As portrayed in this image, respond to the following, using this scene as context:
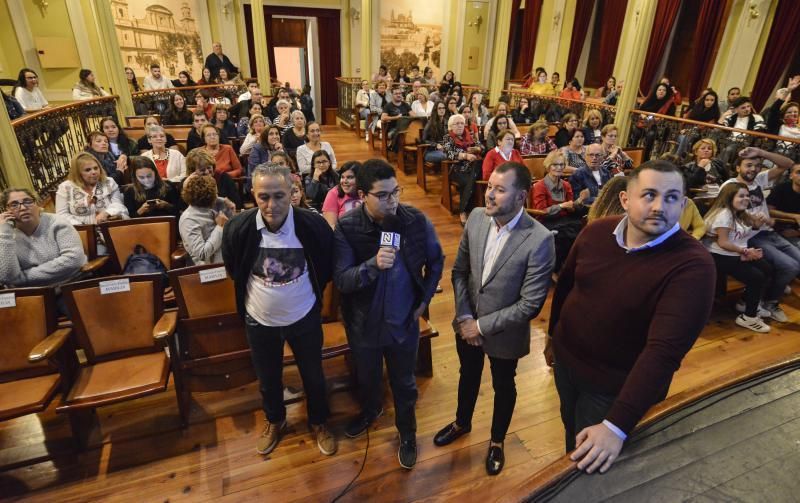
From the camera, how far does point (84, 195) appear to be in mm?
3219

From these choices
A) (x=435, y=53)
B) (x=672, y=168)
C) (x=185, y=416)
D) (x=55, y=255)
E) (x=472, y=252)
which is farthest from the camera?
(x=435, y=53)

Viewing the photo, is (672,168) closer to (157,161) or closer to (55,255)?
(55,255)

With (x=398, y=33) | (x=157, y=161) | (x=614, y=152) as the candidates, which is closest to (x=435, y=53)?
(x=398, y=33)

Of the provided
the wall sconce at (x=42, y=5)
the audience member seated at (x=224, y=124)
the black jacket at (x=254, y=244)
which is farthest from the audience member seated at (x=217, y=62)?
the black jacket at (x=254, y=244)

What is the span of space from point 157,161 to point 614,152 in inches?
193

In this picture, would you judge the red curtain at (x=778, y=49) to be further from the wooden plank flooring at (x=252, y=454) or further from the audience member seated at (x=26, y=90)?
the audience member seated at (x=26, y=90)

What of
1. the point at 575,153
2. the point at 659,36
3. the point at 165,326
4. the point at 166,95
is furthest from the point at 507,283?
the point at 659,36

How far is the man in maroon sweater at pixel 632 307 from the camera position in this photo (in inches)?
40.3

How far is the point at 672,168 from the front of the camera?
3.85 ft

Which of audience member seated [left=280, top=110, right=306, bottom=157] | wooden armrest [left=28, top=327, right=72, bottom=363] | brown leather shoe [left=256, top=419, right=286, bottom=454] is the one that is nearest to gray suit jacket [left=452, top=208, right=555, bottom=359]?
brown leather shoe [left=256, top=419, right=286, bottom=454]

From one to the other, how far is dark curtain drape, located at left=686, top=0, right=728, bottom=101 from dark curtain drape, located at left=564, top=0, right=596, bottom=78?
2.61 m

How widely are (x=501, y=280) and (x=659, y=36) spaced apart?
985 centimetres

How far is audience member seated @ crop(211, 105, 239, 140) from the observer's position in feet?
18.6

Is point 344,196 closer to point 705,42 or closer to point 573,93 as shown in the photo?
point 573,93
